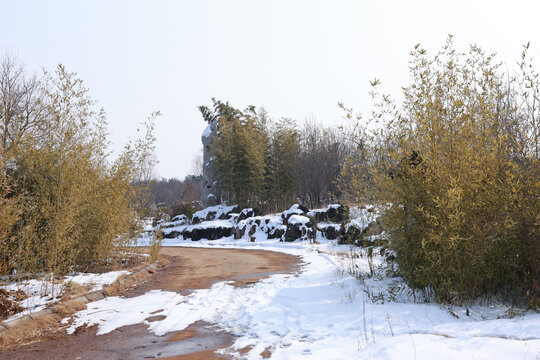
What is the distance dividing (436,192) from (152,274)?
6.81 m

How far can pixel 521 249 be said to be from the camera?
475cm

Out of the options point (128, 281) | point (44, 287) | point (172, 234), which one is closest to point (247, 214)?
point (172, 234)

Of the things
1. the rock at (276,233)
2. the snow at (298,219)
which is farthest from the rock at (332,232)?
the rock at (276,233)

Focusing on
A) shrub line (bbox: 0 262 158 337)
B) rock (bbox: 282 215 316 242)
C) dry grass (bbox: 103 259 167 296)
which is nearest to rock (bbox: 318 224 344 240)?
rock (bbox: 282 215 316 242)

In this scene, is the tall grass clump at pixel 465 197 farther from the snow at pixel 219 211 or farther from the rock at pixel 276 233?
the snow at pixel 219 211

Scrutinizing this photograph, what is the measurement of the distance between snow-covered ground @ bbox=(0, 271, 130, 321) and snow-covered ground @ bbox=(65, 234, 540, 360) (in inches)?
21.1

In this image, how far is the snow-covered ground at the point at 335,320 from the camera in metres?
3.42

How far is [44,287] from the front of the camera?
5.92 meters

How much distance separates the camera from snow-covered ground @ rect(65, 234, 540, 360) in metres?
3.42

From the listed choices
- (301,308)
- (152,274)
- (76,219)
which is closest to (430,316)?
(301,308)

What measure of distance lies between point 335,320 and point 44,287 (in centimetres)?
462

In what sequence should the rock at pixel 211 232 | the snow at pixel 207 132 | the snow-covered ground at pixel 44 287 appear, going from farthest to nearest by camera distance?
the snow at pixel 207 132 < the rock at pixel 211 232 < the snow-covered ground at pixel 44 287

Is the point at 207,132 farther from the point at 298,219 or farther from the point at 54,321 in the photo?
the point at 54,321

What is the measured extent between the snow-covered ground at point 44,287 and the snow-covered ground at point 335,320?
0.54 meters
